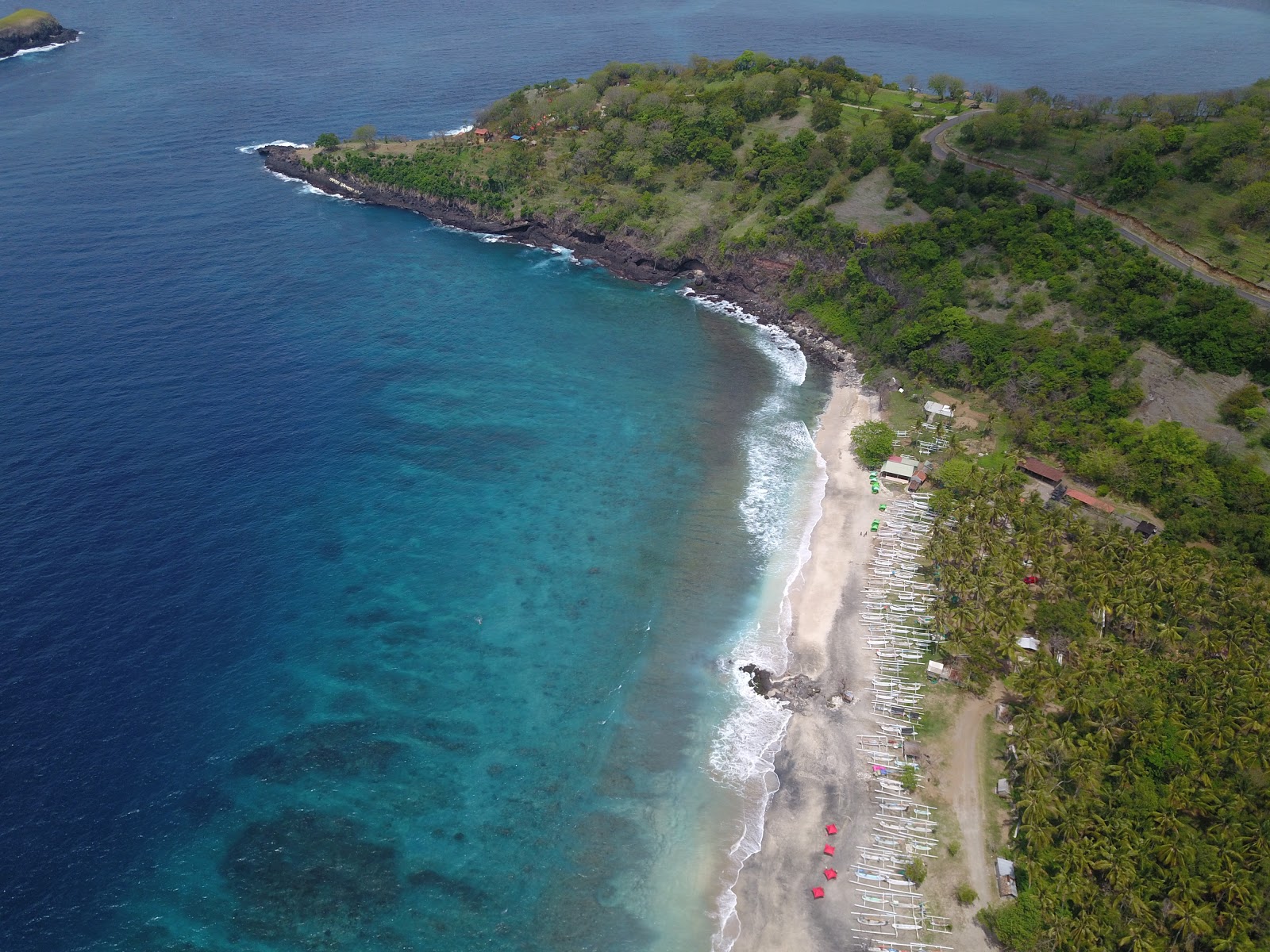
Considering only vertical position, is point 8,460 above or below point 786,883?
above

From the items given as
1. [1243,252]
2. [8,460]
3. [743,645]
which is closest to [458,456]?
[743,645]

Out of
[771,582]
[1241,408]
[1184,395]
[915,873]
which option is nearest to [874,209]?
[1184,395]

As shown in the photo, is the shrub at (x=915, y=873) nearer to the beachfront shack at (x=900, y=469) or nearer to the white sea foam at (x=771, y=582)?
the white sea foam at (x=771, y=582)

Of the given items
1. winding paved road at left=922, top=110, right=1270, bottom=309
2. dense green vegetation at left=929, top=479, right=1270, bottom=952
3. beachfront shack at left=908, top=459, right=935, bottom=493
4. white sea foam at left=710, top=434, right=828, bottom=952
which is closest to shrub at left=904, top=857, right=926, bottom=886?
dense green vegetation at left=929, top=479, right=1270, bottom=952

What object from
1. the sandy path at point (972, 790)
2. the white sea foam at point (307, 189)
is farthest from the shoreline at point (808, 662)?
the white sea foam at point (307, 189)

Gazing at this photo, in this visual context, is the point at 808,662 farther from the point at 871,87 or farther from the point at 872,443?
the point at 871,87

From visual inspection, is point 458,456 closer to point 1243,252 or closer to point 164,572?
point 164,572
